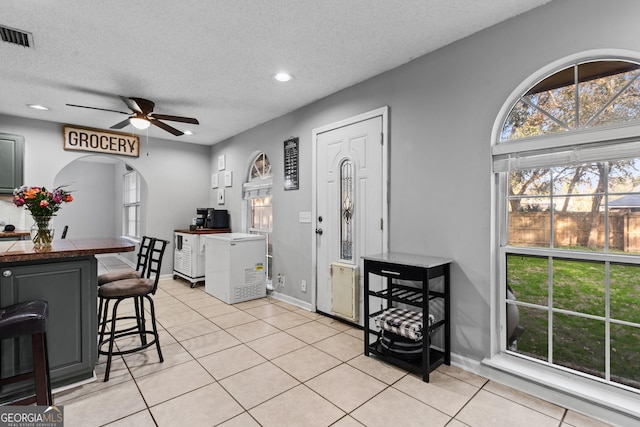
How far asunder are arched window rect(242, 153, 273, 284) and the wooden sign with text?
2073 mm

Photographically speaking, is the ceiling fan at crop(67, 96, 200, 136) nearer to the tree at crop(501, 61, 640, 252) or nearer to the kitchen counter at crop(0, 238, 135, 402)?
the kitchen counter at crop(0, 238, 135, 402)

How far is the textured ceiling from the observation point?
2119mm

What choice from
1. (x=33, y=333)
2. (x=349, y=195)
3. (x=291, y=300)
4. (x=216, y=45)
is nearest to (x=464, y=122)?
(x=349, y=195)

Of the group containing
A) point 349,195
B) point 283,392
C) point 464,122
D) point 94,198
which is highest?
point 464,122

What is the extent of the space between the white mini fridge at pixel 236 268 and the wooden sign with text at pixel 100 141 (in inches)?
90.8

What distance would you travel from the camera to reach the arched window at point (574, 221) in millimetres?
1879

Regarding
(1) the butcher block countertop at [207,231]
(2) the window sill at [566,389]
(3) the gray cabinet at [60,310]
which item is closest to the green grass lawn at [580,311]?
(2) the window sill at [566,389]

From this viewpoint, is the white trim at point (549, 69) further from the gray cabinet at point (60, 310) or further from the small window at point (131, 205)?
the small window at point (131, 205)

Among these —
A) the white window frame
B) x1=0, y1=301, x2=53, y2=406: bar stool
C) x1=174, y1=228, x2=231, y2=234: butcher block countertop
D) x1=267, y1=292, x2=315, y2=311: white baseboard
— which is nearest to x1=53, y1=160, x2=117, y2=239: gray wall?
x1=174, y1=228, x2=231, y2=234: butcher block countertop

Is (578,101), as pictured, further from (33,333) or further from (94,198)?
(94,198)

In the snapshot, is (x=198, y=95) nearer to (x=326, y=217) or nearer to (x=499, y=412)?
(x=326, y=217)

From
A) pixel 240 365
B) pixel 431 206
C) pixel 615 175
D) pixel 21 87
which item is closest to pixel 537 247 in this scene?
pixel 615 175

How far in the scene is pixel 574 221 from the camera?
81.1 inches

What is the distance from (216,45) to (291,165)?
1.84 metres
